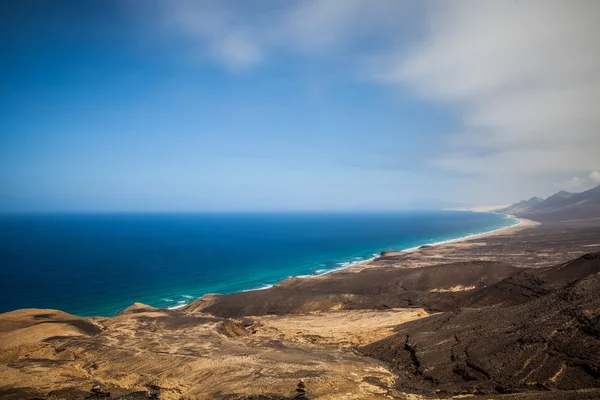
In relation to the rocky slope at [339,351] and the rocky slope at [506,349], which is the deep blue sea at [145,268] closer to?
the rocky slope at [339,351]

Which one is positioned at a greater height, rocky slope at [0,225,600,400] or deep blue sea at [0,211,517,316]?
rocky slope at [0,225,600,400]

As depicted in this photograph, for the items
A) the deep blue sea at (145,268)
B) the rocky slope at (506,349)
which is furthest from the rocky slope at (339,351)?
the deep blue sea at (145,268)

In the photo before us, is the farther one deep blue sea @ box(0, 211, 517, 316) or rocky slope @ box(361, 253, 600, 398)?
deep blue sea @ box(0, 211, 517, 316)

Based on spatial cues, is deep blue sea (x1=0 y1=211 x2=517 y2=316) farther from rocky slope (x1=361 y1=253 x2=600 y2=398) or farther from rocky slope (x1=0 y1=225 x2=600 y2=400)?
rocky slope (x1=361 y1=253 x2=600 y2=398)

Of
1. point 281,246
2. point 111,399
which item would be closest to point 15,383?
point 111,399

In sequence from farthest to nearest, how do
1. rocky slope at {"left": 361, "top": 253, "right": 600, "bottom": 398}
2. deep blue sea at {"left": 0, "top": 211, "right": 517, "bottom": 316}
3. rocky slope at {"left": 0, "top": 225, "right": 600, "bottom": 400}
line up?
deep blue sea at {"left": 0, "top": 211, "right": 517, "bottom": 316}
rocky slope at {"left": 0, "top": 225, "right": 600, "bottom": 400}
rocky slope at {"left": 361, "top": 253, "right": 600, "bottom": 398}

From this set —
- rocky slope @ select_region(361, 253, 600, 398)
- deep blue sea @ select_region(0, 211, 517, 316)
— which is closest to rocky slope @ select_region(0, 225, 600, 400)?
rocky slope @ select_region(361, 253, 600, 398)

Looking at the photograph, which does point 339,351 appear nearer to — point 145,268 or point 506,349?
point 506,349

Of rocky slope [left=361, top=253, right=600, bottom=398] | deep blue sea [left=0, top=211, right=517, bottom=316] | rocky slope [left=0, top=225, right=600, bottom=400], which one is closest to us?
rocky slope [left=361, top=253, right=600, bottom=398]

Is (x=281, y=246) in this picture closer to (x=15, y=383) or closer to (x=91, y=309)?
(x=91, y=309)

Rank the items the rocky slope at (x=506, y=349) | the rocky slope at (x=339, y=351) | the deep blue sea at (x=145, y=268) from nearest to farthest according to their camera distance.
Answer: the rocky slope at (x=506, y=349)
the rocky slope at (x=339, y=351)
the deep blue sea at (x=145, y=268)

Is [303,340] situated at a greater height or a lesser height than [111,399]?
lesser
